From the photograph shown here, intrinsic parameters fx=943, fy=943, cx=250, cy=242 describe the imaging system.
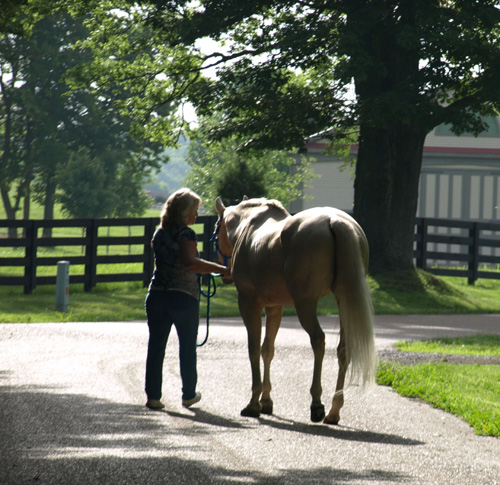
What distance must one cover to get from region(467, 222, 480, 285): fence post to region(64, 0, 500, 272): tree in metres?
2.69

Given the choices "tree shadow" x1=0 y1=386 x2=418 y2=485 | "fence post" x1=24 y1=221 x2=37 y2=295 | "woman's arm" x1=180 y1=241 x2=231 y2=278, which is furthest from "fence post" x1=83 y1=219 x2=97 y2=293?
"woman's arm" x1=180 y1=241 x2=231 y2=278

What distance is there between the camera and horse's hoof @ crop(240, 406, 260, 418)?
25.1ft

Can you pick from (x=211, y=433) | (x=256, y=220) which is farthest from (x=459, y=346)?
(x=211, y=433)

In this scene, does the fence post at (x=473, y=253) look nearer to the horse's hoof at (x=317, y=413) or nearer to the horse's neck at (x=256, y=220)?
the horse's neck at (x=256, y=220)

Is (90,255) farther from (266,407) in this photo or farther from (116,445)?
(116,445)

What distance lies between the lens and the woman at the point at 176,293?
7.90 m

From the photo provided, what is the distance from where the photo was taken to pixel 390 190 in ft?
71.1

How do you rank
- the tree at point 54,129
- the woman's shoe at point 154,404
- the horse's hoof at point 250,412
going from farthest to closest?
the tree at point 54,129 → the woman's shoe at point 154,404 → the horse's hoof at point 250,412

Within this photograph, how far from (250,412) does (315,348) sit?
837mm

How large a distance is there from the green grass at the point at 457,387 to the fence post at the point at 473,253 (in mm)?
13471

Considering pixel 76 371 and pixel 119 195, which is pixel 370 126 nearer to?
pixel 76 371

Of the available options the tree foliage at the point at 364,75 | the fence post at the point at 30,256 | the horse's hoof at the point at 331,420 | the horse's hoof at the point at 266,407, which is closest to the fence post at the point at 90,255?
the fence post at the point at 30,256

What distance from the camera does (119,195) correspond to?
2297 inches

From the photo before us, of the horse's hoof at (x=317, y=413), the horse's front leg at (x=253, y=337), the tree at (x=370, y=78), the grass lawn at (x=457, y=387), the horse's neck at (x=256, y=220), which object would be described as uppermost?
the tree at (x=370, y=78)
